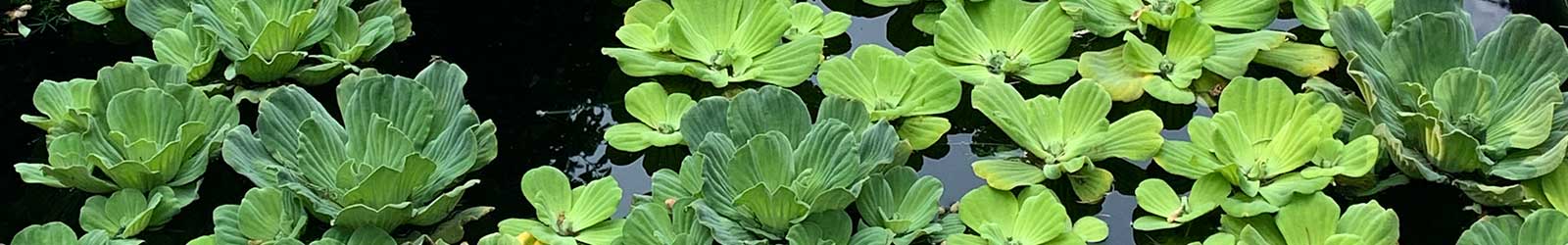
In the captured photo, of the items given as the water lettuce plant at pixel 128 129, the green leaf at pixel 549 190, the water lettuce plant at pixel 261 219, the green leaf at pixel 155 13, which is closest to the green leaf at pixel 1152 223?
the green leaf at pixel 549 190

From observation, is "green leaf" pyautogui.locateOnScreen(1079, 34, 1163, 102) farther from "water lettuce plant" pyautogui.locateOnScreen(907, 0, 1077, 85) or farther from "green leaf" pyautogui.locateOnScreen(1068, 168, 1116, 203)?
"green leaf" pyautogui.locateOnScreen(1068, 168, 1116, 203)

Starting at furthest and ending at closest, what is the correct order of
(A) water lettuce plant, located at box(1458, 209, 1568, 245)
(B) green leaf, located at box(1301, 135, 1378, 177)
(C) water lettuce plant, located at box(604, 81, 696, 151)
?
1. (C) water lettuce plant, located at box(604, 81, 696, 151)
2. (B) green leaf, located at box(1301, 135, 1378, 177)
3. (A) water lettuce plant, located at box(1458, 209, 1568, 245)

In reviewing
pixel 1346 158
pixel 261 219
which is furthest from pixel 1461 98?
pixel 261 219

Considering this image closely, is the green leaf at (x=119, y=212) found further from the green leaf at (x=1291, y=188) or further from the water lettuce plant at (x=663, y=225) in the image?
the green leaf at (x=1291, y=188)

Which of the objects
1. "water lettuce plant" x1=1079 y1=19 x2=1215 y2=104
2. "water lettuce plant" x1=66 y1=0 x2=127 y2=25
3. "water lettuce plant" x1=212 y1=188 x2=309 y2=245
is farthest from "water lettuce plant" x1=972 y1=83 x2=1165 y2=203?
"water lettuce plant" x1=66 y1=0 x2=127 y2=25

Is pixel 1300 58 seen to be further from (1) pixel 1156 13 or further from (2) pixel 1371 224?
(2) pixel 1371 224

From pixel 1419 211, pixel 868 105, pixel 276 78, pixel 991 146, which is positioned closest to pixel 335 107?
pixel 276 78
